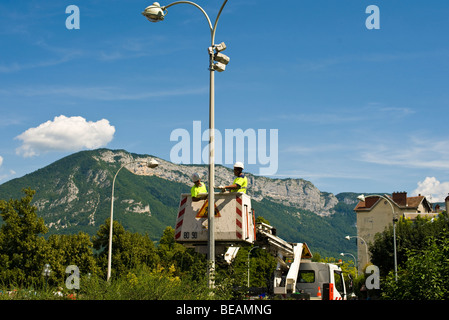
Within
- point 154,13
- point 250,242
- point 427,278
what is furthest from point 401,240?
point 154,13

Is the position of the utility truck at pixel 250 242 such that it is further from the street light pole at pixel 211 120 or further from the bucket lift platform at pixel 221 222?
the street light pole at pixel 211 120

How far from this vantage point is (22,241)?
113ft

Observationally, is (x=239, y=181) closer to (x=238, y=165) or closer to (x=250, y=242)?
(x=238, y=165)

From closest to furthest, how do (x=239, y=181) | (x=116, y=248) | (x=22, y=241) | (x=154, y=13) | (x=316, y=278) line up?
(x=239, y=181) → (x=154, y=13) → (x=316, y=278) → (x=22, y=241) → (x=116, y=248)

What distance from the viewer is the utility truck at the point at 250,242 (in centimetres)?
1292

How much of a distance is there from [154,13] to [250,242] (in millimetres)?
6514

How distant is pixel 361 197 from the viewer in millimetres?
32469

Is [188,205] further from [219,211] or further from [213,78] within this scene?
[213,78]

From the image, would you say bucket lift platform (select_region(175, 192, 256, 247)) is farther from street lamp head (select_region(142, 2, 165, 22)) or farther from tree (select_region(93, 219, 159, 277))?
tree (select_region(93, 219, 159, 277))
